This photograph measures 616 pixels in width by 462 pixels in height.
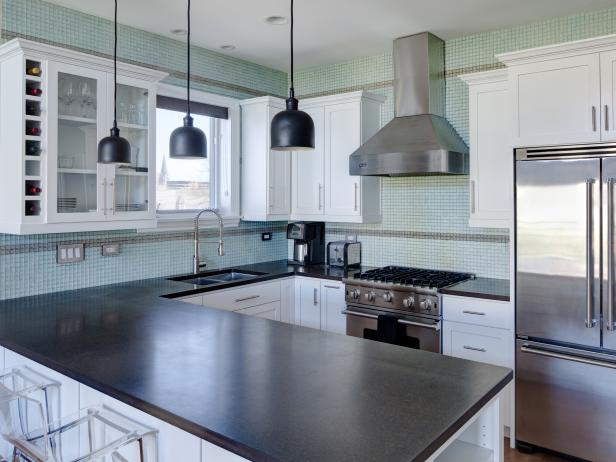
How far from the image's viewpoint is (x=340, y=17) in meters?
3.37

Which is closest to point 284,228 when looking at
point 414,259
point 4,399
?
point 414,259

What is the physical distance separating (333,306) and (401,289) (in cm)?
64

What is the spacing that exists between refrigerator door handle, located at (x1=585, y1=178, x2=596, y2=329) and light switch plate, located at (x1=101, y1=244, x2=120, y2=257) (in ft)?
9.45

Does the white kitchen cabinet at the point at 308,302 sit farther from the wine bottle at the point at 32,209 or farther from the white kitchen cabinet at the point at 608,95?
the white kitchen cabinet at the point at 608,95

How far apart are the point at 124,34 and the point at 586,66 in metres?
2.89

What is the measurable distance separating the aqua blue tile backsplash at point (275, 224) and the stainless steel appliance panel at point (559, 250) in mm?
721

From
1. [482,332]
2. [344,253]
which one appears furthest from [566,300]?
[344,253]

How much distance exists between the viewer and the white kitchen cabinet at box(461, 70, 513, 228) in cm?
337

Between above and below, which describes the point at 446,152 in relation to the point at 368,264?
above

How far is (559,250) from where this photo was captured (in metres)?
2.84

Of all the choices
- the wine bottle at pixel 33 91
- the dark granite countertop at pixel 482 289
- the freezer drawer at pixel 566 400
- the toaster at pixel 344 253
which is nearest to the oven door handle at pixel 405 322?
the dark granite countertop at pixel 482 289

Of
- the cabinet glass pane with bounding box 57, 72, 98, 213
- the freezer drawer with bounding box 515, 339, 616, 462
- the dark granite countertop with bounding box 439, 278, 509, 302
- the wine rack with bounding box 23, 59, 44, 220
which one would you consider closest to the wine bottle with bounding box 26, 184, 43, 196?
the wine rack with bounding box 23, 59, 44, 220

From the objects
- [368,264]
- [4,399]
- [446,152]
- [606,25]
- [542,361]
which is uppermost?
[606,25]

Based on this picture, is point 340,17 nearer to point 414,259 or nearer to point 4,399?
point 414,259
